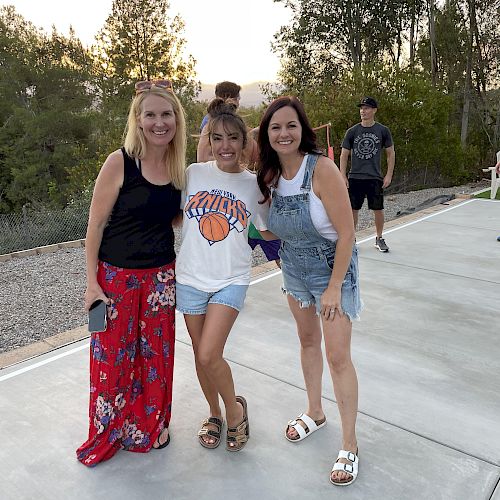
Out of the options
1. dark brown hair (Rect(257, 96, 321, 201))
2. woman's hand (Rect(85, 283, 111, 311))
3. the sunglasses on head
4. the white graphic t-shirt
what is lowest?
woman's hand (Rect(85, 283, 111, 311))

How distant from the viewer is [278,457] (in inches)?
95.3

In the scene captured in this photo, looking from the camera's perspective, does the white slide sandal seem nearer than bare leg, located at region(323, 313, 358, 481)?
No

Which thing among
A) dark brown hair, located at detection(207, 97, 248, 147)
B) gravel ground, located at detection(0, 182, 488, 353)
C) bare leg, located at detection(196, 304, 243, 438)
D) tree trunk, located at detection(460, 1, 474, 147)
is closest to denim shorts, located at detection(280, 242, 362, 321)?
bare leg, located at detection(196, 304, 243, 438)

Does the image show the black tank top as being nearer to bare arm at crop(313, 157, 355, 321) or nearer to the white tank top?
the white tank top

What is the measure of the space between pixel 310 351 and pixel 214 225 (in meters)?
0.86

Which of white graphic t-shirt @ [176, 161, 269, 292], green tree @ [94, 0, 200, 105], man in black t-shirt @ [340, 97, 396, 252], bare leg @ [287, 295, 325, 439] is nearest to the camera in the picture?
white graphic t-shirt @ [176, 161, 269, 292]

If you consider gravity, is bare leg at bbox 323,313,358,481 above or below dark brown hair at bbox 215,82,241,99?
below

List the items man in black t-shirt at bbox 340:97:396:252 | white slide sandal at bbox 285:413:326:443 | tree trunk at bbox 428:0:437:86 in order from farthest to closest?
tree trunk at bbox 428:0:437:86, man in black t-shirt at bbox 340:97:396:252, white slide sandal at bbox 285:413:326:443

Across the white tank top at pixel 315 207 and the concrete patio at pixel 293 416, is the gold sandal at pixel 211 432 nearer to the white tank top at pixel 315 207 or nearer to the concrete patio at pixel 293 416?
the concrete patio at pixel 293 416

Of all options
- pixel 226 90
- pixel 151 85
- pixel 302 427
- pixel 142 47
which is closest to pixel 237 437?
pixel 302 427

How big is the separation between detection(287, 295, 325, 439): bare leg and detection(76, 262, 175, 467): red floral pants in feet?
2.09

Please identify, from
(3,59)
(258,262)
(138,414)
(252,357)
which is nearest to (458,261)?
(258,262)

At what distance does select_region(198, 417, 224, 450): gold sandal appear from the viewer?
2.49m

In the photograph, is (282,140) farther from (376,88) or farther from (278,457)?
(376,88)
